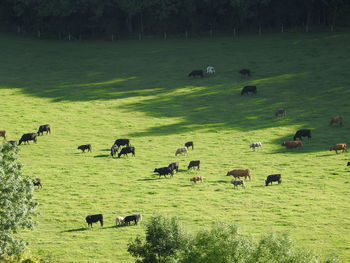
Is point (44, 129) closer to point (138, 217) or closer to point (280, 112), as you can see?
point (280, 112)

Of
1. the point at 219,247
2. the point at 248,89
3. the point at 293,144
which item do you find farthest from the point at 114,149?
the point at 219,247

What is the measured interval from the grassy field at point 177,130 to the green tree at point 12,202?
3.10 m

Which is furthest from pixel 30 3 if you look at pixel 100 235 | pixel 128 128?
pixel 100 235

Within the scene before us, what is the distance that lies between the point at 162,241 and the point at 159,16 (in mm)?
72467

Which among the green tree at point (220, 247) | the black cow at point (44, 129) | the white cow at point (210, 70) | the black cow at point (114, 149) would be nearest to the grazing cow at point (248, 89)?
the white cow at point (210, 70)

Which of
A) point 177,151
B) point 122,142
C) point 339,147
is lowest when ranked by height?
point 339,147

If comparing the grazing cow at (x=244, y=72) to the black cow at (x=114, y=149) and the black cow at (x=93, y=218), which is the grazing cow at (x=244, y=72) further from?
the black cow at (x=93, y=218)

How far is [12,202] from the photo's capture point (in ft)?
124

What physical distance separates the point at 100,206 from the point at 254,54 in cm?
5339

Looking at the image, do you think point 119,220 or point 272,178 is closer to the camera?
point 119,220

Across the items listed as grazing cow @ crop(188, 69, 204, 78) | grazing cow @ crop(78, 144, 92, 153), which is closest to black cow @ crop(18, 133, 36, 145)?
grazing cow @ crop(78, 144, 92, 153)

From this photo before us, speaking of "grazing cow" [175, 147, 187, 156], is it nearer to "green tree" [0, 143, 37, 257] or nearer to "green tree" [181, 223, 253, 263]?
"green tree" [0, 143, 37, 257]

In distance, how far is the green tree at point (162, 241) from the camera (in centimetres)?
3438

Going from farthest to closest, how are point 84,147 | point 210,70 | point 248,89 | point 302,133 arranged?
1. point 210,70
2. point 248,89
3. point 302,133
4. point 84,147
